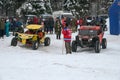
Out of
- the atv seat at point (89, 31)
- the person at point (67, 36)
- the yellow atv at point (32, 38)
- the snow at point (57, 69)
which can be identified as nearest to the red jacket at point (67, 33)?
the person at point (67, 36)

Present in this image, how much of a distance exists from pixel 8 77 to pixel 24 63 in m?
2.98

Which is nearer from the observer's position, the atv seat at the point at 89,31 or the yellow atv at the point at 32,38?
the atv seat at the point at 89,31

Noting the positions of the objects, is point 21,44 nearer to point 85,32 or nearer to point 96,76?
point 85,32

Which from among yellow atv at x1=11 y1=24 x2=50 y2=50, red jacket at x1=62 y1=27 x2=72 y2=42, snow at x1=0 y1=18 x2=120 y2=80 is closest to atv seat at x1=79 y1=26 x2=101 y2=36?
red jacket at x1=62 y1=27 x2=72 y2=42

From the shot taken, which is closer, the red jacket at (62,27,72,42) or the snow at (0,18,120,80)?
the snow at (0,18,120,80)

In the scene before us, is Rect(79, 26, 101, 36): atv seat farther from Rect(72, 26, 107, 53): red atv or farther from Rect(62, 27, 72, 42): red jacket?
Rect(62, 27, 72, 42): red jacket

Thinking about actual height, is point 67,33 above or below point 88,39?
above

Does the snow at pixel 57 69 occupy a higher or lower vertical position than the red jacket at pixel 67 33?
lower

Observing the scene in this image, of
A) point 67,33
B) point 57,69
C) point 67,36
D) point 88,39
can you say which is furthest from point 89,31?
point 57,69

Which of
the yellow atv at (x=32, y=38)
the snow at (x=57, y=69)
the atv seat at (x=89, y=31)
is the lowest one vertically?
the snow at (x=57, y=69)

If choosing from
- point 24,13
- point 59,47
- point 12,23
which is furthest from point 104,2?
point 59,47

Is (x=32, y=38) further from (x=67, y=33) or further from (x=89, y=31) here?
(x=89, y=31)

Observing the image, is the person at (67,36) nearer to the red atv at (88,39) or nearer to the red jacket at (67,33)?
the red jacket at (67,33)

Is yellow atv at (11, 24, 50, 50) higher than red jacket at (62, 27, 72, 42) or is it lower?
lower
